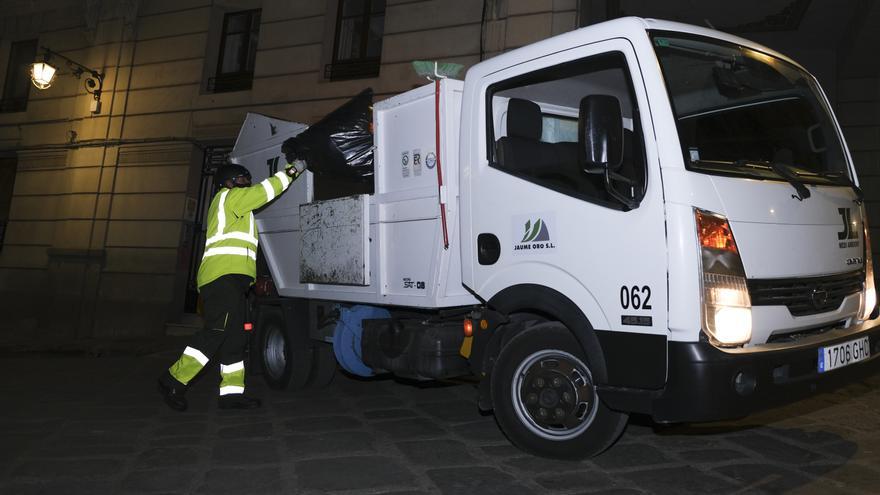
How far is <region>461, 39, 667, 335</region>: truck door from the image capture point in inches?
120

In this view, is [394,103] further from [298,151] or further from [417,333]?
[417,333]

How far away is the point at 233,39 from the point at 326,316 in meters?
8.24

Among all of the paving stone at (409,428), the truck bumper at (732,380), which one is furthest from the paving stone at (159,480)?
the truck bumper at (732,380)

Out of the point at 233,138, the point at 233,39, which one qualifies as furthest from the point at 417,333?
the point at 233,39

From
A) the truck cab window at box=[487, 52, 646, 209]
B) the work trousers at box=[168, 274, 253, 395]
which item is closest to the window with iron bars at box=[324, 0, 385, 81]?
the work trousers at box=[168, 274, 253, 395]

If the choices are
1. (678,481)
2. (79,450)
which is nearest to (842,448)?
(678,481)

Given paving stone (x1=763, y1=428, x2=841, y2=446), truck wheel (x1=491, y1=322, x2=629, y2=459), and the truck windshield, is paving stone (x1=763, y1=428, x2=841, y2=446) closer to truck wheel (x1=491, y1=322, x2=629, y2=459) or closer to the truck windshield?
truck wheel (x1=491, y1=322, x2=629, y2=459)

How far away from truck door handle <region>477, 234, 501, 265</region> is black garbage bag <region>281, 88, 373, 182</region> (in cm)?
135

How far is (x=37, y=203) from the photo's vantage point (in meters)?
13.0

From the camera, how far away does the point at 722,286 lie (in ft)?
9.49

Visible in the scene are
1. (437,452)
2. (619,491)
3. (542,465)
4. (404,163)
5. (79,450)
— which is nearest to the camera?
(619,491)

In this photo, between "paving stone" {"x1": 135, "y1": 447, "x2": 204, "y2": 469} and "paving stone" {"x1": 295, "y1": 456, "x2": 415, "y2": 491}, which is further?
"paving stone" {"x1": 135, "y1": 447, "x2": 204, "y2": 469}

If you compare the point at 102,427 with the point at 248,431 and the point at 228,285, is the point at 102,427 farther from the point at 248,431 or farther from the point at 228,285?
the point at 228,285

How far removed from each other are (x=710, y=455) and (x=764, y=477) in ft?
1.34
